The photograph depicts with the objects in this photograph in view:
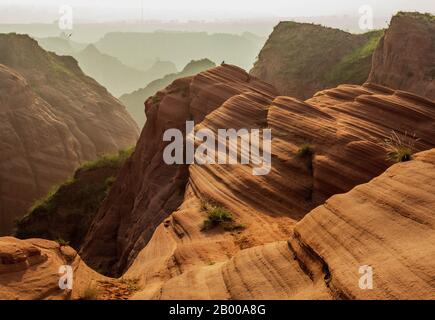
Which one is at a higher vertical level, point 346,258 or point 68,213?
point 346,258

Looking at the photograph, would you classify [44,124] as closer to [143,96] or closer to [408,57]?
[408,57]

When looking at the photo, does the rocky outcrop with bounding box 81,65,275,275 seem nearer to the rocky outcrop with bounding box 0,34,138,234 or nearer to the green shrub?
the green shrub

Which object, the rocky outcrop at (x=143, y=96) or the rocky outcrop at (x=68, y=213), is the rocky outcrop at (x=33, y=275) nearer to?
the rocky outcrop at (x=68, y=213)

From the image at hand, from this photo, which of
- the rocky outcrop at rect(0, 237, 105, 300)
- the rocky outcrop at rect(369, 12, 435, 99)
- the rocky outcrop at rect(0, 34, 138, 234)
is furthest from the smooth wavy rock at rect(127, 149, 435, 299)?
the rocky outcrop at rect(0, 34, 138, 234)

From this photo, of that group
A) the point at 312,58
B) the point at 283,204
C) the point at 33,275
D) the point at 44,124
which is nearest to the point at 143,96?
the point at 44,124

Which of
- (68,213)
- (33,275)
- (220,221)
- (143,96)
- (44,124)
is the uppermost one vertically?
(33,275)

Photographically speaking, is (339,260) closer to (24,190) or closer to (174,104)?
(174,104)
